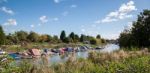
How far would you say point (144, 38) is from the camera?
120 ft

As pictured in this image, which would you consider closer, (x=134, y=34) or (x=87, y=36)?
(x=134, y=34)

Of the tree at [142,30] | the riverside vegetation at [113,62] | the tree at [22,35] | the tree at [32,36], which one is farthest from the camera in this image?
the tree at [32,36]

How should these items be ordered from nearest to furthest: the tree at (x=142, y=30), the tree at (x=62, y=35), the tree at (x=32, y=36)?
the tree at (x=142, y=30) → the tree at (x=32, y=36) → the tree at (x=62, y=35)

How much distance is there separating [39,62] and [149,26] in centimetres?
2560

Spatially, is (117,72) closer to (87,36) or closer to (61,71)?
(61,71)

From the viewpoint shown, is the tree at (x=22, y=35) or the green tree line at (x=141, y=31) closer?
the green tree line at (x=141, y=31)

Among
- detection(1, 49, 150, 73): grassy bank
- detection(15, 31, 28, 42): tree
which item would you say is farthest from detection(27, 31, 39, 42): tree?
detection(1, 49, 150, 73): grassy bank

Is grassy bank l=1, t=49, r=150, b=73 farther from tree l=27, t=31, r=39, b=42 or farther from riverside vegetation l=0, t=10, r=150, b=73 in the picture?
tree l=27, t=31, r=39, b=42

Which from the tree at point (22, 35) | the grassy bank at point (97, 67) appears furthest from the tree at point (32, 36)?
the grassy bank at point (97, 67)

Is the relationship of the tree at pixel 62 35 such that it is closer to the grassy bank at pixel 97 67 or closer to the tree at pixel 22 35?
the tree at pixel 22 35

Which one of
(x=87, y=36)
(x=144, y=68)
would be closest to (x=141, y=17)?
(x=144, y=68)

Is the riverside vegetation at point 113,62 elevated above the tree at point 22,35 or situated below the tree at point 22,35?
below

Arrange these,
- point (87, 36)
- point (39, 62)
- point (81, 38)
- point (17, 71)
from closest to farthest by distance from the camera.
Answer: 1. point (17, 71)
2. point (39, 62)
3. point (81, 38)
4. point (87, 36)

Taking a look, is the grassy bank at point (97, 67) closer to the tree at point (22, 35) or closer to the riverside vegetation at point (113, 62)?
the riverside vegetation at point (113, 62)
